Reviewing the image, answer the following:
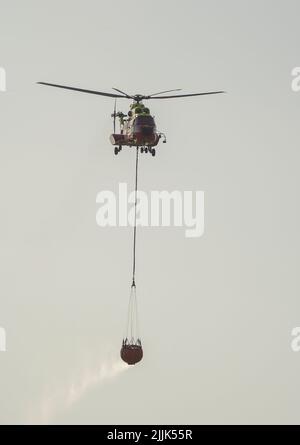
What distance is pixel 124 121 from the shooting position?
250 feet

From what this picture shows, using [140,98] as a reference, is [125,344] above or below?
below
